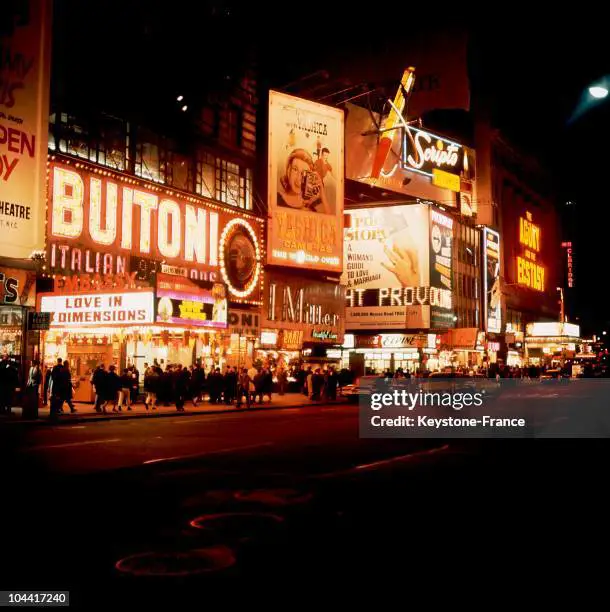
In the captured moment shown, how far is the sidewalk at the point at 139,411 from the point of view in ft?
83.0

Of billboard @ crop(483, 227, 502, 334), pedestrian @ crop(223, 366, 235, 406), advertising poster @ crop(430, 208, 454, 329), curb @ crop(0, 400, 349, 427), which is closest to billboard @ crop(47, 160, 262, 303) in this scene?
pedestrian @ crop(223, 366, 235, 406)

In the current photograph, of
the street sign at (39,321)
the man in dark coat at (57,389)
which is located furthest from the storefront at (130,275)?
the street sign at (39,321)

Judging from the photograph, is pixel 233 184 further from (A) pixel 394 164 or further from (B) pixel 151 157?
(A) pixel 394 164

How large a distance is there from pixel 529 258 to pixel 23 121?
279 feet

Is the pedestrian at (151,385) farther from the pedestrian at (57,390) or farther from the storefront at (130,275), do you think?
the pedestrian at (57,390)

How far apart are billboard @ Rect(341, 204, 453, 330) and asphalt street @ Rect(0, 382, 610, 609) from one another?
48045 millimetres

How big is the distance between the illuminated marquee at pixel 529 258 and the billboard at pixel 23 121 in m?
77.3

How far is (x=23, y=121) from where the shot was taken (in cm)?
2881

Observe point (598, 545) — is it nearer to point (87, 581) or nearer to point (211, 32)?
point (87, 581)

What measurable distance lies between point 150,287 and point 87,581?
25.4 meters

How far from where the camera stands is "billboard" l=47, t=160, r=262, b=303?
33938 mm

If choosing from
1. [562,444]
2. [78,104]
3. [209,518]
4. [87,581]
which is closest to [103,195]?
[78,104]

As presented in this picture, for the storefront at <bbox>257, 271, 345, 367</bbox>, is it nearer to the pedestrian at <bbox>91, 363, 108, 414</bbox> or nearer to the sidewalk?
the sidewalk

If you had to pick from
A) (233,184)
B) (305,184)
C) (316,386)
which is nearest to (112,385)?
(316,386)
